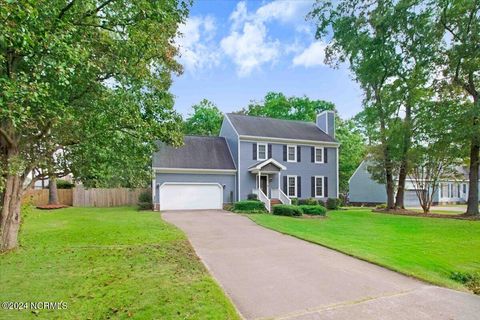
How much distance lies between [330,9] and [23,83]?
10.3 meters

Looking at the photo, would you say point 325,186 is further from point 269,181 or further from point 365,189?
point 365,189

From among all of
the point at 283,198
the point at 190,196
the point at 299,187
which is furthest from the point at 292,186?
the point at 190,196

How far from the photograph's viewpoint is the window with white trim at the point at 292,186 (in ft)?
78.5

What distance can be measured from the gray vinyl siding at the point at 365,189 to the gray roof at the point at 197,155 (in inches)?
616

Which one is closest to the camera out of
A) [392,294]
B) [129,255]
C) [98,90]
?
[392,294]

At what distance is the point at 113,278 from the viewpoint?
6086 mm

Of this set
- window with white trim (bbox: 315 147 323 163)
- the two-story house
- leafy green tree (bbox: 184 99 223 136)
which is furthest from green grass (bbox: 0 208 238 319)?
leafy green tree (bbox: 184 99 223 136)

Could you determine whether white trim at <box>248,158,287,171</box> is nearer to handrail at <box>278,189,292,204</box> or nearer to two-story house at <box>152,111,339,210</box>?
two-story house at <box>152,111,339,210</box>

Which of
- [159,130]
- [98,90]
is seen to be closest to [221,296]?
[159,130]

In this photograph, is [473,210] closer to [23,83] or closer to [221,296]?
[221,296]

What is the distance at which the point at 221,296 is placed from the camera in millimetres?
4941

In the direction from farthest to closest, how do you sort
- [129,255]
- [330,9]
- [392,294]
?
[330,9]
[129,255]
[392,294]

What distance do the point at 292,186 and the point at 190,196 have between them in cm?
818

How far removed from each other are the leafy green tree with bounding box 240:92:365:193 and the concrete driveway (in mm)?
30786
